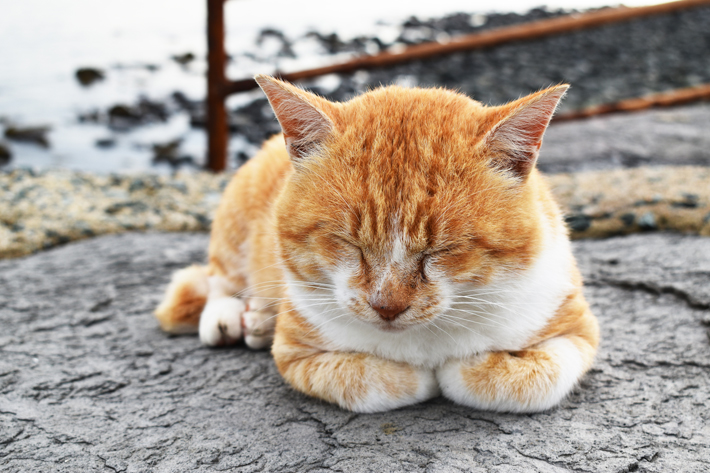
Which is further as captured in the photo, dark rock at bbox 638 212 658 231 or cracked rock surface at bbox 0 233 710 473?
dark rock at bbox 638 212 658 231

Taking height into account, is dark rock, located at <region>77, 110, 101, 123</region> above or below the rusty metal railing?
below

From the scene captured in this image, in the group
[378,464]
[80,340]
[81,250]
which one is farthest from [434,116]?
[81,250]

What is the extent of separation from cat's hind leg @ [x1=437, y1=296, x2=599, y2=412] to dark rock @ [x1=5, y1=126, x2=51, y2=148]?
6.98 meters

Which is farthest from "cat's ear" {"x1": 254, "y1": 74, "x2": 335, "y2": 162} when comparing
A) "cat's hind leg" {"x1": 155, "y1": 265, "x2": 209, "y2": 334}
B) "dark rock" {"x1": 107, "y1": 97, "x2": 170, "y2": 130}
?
"dark rock" {"x1": 107, "y1": 97, "x2": 170, "y2": 130}

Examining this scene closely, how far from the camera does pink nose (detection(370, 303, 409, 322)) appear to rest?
1.60 metres

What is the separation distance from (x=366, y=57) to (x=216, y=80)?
4.16 ft

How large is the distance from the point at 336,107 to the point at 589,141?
14.9 feet

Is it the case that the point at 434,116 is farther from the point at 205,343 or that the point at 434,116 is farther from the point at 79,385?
the point at 79,385

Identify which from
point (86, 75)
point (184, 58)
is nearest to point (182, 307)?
point (86, 75)

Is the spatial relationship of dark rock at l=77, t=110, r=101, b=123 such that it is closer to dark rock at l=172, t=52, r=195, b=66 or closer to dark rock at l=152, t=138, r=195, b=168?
dark rock at l=152, t=138, r=195, b=168

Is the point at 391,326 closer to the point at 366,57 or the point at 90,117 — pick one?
the point at 366,57

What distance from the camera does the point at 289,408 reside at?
195 centimetres

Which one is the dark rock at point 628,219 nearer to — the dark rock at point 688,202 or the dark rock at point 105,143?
the dark rock at point 688,202

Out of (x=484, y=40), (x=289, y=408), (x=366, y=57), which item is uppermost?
(x=484, y=40)
